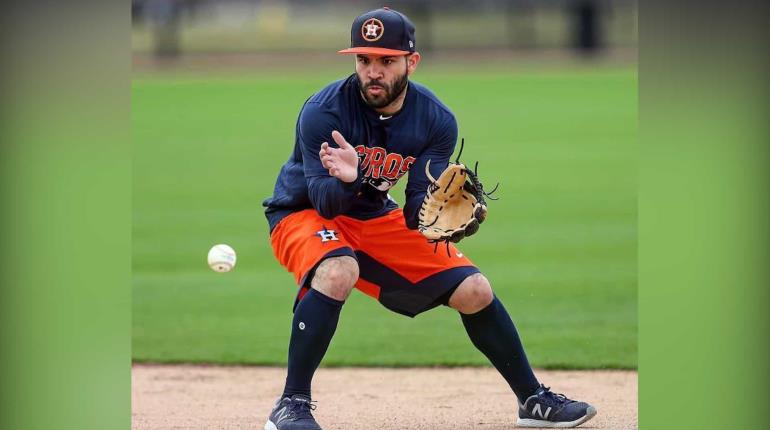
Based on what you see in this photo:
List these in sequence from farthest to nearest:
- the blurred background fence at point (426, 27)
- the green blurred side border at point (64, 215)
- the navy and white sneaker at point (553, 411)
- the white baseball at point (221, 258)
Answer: the blurred background fence at point (426, 27)
the white baseball at point (221, 258)
the navy and white sneaker at point (553, 411)
the green blurred side border at point (64, 215)

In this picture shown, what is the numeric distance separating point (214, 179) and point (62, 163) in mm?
12773

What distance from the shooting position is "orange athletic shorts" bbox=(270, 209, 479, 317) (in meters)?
4.57

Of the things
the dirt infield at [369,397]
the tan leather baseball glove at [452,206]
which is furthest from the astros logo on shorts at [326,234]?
the dirt infield at [369,397]

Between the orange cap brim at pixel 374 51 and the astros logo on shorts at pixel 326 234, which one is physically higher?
the orange cap brim at pixel 374 51

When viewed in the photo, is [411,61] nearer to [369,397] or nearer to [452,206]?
[452,206]

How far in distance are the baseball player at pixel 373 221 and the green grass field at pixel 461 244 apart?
2005 millimetres

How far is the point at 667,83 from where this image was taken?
3.15 m

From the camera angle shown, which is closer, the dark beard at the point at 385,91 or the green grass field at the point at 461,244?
the dark beard at the point at 385,91

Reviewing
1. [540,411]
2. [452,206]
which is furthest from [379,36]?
[540,411]

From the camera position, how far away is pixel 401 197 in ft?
41.4

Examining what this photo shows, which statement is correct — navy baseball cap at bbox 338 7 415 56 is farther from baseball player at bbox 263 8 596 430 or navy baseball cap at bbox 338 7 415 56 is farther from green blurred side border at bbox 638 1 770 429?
green blurred side border at bbox 638 1 770 429

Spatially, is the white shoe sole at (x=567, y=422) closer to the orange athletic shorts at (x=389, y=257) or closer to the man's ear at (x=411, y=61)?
the orange athletic shorts at (x=389, y=257)

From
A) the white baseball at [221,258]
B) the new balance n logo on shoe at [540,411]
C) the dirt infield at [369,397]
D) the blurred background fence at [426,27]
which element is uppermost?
the blurred background fence at [426,27]

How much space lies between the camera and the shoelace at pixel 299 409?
4297 mm
